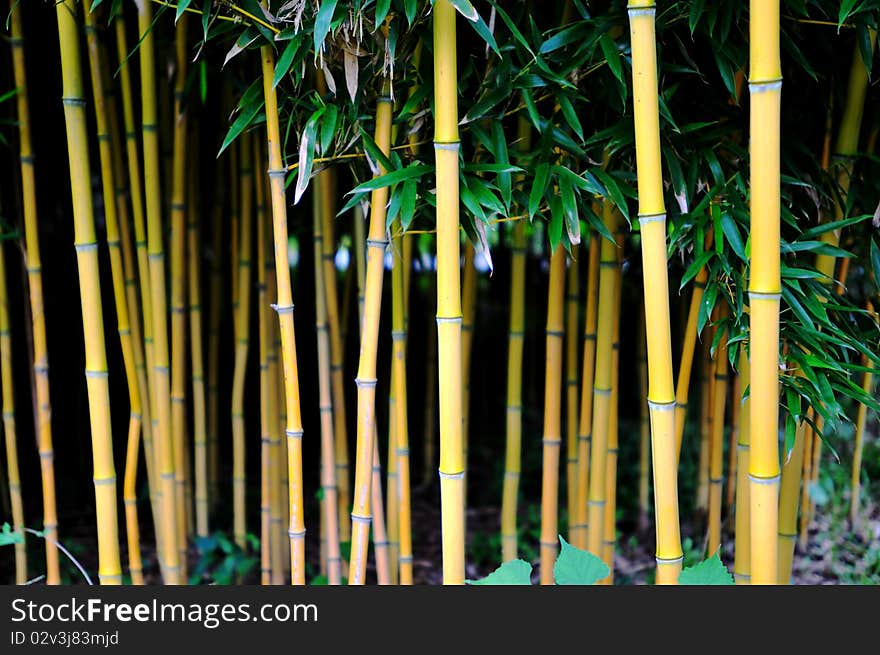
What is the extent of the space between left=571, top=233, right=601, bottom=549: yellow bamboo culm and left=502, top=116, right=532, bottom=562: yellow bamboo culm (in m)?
0.16

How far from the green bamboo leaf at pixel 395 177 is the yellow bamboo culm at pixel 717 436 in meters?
0.82

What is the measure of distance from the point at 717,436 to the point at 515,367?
1.98ft

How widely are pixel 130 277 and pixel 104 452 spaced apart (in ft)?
2.06

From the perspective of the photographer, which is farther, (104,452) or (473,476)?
(473,476)

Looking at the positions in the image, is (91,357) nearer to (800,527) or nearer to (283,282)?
(283,282)

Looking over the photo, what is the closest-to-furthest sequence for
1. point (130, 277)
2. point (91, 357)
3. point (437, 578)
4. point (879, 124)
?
point (91, 357)
point (879, 124)
point (130, 277)
point (437, 578)

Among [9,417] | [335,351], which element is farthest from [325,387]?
[9,417]

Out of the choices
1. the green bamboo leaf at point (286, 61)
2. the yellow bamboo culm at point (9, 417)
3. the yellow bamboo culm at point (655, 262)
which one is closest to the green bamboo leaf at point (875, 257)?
the yellow bamboo culm at point (655, 262)

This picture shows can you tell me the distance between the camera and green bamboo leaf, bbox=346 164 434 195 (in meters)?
1.20

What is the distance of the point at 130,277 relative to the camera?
77.1 inches

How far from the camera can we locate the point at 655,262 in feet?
3.64

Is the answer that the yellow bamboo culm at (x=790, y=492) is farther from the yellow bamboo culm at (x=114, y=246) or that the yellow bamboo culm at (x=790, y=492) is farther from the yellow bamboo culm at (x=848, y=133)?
the yellow bamboo culm at (x=114, y=246)

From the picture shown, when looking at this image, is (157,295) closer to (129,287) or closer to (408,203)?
(129,287)

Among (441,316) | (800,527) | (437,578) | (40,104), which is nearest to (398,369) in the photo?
(441,316)
